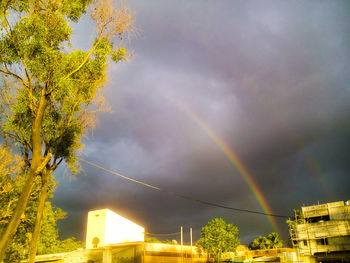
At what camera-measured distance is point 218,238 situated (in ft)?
134

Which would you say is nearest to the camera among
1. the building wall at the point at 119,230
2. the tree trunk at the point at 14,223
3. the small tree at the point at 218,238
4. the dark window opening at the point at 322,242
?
the tree trunk at the point at 14,223

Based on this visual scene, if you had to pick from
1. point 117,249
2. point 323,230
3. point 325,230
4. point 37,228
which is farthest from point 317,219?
point 37,228

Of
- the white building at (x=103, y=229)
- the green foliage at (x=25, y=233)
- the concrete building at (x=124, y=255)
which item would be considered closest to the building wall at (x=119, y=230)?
the white building at (x=103, y=229)

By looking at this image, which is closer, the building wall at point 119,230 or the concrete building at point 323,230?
the building wall at point 119,230

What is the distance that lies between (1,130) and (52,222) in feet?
109

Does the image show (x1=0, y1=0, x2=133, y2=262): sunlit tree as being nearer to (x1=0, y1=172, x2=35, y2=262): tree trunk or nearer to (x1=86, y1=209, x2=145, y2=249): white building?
(x1=0, y1=172, x2=35, y2=262): tree trunk

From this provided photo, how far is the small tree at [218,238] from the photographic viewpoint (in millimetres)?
40303

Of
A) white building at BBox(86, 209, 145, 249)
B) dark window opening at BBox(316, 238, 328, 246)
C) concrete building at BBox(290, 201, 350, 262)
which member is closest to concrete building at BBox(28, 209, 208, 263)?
white building at BBox(86, 209, 145, 249)

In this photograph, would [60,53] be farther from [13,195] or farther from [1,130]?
[13,195]

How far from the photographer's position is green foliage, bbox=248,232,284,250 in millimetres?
56406

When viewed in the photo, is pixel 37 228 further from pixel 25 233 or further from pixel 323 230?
pixel 323 230

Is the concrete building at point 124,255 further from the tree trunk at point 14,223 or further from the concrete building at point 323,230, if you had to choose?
the concrete building at point 323,230

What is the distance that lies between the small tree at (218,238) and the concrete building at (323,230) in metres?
21.5

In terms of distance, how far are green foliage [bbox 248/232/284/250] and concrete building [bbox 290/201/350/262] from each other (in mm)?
6318
